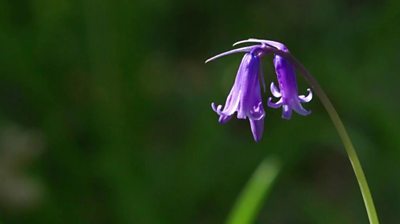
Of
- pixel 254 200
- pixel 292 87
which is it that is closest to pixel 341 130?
pixel 292 87

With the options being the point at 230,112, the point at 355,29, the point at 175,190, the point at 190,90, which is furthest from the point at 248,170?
the point at 230,112

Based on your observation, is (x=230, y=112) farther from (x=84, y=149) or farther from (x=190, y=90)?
(x=190, y=90)

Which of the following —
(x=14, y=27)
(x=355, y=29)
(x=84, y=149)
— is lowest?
(x=84, y=149)

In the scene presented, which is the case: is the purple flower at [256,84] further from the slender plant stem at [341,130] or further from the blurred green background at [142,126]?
Result: the blurred green background at [142,126]

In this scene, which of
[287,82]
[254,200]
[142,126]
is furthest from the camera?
[142,126]

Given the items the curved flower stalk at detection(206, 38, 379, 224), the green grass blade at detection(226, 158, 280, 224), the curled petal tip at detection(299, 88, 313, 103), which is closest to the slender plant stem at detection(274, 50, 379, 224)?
the curved flower stalk at detection(206, 38, 379, 224)

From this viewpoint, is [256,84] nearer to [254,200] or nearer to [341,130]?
[341,130]

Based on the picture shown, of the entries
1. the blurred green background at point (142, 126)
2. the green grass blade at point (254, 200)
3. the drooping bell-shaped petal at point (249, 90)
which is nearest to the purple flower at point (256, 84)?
the drooping bell-shaped petal at point (249, 90)

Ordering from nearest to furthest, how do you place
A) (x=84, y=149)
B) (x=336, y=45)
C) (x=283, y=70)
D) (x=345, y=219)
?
(x=283, y=70), (x=345, y=219), (x=84, y=149), (x=336, y=45)
